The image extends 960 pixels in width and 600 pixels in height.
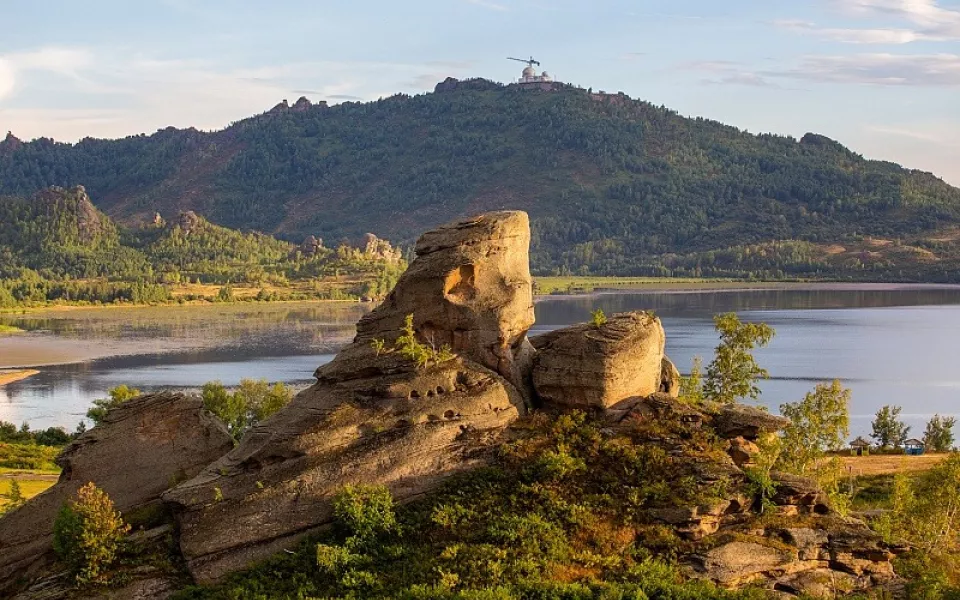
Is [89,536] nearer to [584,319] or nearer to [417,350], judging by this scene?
[417,350]

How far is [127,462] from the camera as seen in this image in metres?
29.0

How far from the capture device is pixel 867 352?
394 ft

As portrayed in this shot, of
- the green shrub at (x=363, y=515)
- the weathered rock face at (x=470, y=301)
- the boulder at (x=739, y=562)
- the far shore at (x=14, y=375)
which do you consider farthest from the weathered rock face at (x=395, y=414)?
the far shore at (x=14, y=375)

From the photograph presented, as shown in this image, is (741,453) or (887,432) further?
(887,432)

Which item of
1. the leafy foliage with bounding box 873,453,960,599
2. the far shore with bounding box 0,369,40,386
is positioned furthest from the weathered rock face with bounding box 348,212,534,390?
the far shore with bounding box 0,369,40,386

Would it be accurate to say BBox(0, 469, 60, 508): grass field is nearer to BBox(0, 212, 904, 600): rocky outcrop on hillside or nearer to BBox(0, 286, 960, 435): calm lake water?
BBox(0, 286, 960, 435): calm lake water

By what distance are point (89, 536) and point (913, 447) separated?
183ft

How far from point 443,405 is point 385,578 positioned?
15.5 ft

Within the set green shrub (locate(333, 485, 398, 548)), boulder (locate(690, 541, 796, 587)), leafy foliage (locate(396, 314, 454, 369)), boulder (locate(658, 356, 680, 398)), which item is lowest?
boulder (locate(690, 541, 796, 587))

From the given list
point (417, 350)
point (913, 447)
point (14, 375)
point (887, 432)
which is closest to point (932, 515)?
point (417, 350)

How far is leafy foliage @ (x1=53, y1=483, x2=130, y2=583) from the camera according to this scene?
25547 millimetres

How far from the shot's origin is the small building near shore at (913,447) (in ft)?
219

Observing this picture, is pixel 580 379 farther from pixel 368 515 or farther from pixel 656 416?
pixel 368 515

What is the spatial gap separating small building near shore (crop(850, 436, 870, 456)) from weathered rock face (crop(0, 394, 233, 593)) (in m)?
45.7
